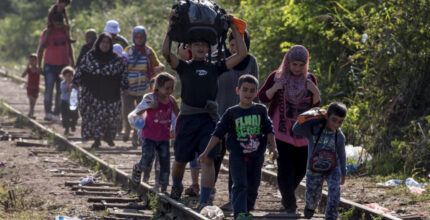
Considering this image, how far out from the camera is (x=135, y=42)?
14539 mm

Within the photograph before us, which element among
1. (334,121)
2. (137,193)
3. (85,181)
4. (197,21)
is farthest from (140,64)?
(334,121)

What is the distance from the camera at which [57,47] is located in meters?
17.9

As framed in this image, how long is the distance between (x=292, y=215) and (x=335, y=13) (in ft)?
21.7

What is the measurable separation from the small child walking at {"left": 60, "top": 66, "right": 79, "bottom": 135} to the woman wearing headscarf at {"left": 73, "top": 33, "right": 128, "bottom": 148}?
6.72 ft

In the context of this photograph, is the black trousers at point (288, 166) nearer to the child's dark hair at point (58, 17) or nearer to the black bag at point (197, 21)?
the black bag at point (197, 21)

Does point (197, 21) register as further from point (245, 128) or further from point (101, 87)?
point (101, 87)

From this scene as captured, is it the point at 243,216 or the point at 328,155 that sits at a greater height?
the point at 328,155

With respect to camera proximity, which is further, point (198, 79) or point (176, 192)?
point (176, 192)

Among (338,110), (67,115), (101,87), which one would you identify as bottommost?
(67,115)

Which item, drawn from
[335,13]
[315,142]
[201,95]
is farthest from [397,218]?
[335,13]

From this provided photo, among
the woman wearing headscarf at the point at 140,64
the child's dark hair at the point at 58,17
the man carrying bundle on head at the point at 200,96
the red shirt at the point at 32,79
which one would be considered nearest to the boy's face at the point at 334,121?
the man carrying bundle on head at the point at 200,96

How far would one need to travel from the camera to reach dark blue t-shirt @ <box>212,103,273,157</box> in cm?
806

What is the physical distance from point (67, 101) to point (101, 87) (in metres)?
2.85

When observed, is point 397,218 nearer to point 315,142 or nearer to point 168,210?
point 315,142
